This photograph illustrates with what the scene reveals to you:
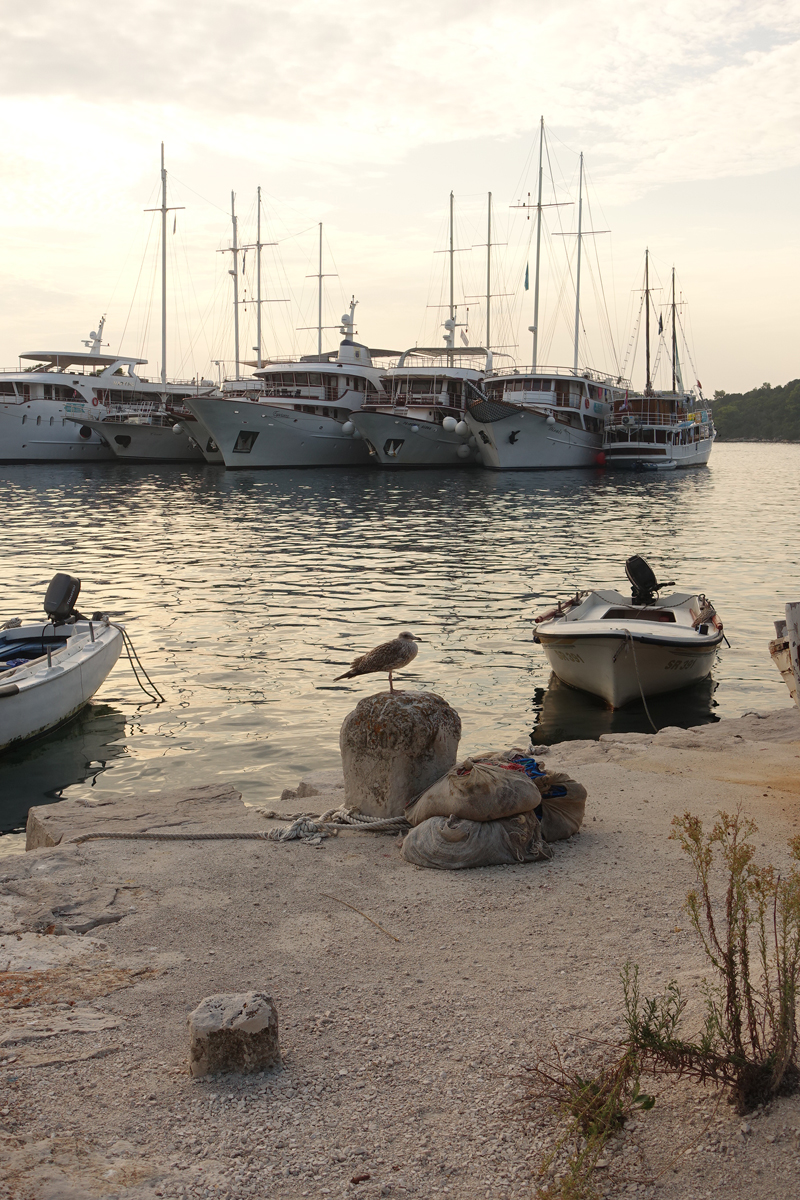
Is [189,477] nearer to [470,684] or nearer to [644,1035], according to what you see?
[470,684]

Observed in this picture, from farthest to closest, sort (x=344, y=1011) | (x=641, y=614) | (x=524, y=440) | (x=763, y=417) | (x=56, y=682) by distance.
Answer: (x=763, y=417) < (x=524, y=440) < (x=641, y=614) < (x=56, y=682) < (x=344, y=1011)

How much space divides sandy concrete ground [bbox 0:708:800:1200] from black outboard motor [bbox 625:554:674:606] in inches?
278

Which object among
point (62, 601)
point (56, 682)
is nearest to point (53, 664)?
point (56, 682)

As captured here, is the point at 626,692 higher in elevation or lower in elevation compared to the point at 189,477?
lower

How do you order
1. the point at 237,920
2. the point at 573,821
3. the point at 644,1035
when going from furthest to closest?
the point at 573,821 → the point at 237,920 → the point at 644,1035

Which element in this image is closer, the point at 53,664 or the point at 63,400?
the point at 53,664

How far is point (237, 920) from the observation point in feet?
15.5

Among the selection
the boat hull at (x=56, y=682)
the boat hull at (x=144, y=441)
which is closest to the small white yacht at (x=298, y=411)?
the boat hull at (x=144, y=441)

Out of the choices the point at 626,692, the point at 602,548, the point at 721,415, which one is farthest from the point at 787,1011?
the point at 721,415

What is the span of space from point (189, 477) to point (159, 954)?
149 feet

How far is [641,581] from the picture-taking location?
43.7 feet

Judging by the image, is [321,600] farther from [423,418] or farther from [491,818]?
[423,418]

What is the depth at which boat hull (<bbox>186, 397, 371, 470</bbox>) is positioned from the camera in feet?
159

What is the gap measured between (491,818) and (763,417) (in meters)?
179
